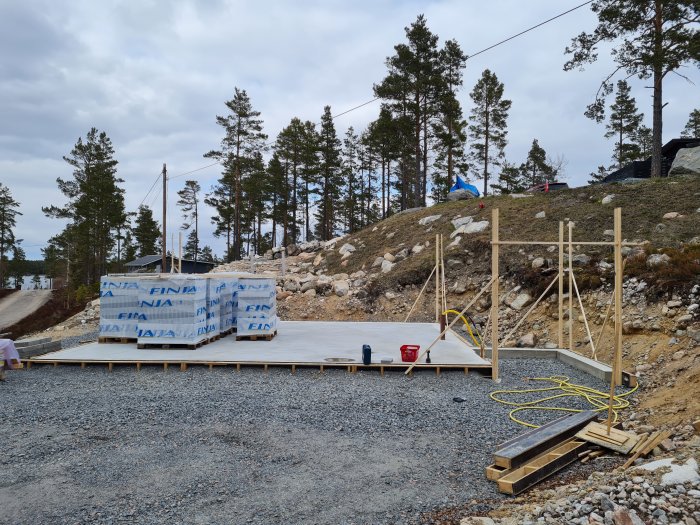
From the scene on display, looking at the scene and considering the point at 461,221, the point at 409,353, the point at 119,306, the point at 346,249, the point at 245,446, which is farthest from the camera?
the point at 346,249

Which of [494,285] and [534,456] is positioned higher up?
[494,285]

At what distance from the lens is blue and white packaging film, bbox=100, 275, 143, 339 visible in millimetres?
11500

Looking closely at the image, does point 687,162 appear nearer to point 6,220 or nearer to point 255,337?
point 255,337

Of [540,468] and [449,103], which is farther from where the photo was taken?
[449,103]

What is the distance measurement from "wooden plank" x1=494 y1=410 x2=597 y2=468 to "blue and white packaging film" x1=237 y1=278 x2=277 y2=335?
8.07m

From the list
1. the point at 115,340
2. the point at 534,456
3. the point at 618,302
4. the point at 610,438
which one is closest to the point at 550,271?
the point at 618,302

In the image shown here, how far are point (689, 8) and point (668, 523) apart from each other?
909 inches

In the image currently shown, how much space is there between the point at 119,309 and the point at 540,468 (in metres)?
10.7

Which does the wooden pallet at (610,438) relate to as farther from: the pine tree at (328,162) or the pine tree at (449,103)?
the pine tree at (328,162)

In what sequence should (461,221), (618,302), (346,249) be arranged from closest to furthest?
(618,302), (461,221), (346,249)

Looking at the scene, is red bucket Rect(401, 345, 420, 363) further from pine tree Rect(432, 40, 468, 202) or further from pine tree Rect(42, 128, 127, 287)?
pine tree Rect(42, 128, 127, 287)

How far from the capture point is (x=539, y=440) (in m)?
5.38

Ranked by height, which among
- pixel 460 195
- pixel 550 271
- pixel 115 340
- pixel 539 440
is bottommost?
pixel 539 440

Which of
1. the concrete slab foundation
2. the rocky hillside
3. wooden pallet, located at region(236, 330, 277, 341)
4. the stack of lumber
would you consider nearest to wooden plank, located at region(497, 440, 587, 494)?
the stack of lumber
